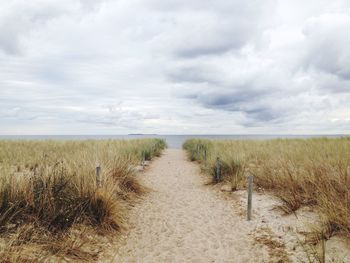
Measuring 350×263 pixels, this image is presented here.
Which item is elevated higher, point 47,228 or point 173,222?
point 47,228

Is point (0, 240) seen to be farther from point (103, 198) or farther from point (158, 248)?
point (158, 248)

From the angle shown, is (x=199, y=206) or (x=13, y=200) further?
(x=199, y=206)

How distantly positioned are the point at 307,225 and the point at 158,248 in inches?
103

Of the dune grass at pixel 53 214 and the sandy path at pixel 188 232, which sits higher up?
the dune grass at pixel 53 214

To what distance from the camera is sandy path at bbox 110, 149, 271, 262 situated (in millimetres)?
4438

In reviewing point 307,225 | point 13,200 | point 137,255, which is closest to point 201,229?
point 137,255

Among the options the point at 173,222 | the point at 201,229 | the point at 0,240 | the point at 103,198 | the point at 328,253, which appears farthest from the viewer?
the point at 173,222

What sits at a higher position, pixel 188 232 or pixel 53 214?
pixel 53 214

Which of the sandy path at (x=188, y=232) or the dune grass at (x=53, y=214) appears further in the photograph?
the sandy path at (x=188, y=232)

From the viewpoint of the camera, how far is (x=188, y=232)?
545cm

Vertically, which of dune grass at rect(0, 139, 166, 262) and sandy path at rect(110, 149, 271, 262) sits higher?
dune grass at rect(0, 139, 166, 262)

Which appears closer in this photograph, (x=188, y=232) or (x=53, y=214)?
(x=53, y=214)

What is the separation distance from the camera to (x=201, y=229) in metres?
5.62

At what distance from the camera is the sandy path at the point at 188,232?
4.44 metres
